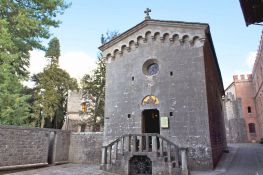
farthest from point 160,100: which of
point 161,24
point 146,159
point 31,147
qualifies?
point 31,147

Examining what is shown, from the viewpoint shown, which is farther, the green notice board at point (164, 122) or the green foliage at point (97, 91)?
the green foliage at point (97, 91)

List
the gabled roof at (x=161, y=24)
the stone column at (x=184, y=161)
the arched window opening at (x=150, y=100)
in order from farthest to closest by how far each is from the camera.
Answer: the arched window opening at (x=150, y=100) < the gabled roof at (x=161, y=24) < the stone column at (x=184, y=161)

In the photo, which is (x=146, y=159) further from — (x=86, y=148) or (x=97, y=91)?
(x=97, y=91)

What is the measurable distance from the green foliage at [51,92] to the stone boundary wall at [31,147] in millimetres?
10614

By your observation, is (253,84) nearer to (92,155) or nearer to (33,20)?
(92,155)

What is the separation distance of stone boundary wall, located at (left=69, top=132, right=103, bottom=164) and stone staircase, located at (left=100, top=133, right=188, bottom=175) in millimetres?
3079

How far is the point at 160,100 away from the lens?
12773mm

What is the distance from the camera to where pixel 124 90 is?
14.1 m

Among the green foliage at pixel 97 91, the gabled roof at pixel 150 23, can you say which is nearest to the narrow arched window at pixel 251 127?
the green foliage at pixel 97 91

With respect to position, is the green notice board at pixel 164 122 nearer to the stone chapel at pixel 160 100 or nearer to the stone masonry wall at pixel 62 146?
the stone chapel at pixel 160 100

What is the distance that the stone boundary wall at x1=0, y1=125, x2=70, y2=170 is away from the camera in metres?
11.6

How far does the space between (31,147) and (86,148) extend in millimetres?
3663

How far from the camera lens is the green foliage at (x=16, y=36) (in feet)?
38.7

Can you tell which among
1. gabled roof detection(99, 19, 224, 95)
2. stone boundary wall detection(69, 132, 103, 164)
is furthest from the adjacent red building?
stone boundary wall detection(69, 132, 103, 164)
